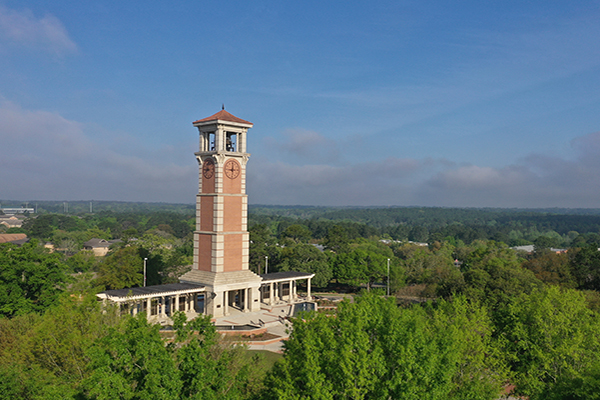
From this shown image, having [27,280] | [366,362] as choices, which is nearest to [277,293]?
[27,280]

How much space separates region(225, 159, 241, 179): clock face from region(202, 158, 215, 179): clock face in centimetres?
140

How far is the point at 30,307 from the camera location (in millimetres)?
37844

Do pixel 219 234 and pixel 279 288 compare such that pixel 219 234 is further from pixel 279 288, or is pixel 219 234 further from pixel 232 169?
pixel 279 288

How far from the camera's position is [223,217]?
47.2m

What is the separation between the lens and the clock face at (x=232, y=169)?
47906 millimetres

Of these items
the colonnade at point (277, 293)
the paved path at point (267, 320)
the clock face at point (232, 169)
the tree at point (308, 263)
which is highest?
the clock face at point (232, 169)

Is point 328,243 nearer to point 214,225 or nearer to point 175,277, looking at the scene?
point 175,277

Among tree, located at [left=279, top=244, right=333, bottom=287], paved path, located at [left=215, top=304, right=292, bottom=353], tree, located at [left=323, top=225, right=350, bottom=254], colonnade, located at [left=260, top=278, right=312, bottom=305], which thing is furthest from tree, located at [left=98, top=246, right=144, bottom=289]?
tree, located at [left=323, top=225, right=350, bottom=254]

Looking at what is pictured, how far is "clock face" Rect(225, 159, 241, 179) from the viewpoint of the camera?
47906 mm

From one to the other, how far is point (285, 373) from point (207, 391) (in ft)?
11.4

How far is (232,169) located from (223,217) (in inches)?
199

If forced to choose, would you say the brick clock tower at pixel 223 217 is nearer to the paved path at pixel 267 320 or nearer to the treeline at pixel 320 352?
the paved path at pixel 267 320

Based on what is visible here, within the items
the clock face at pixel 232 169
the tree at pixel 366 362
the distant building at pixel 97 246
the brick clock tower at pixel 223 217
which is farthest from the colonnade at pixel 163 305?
the distant building at pixel 97 246

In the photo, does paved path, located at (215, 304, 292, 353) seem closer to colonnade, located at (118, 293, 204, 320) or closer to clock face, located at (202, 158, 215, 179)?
colonnade, located at (118, 293, 204, 320)
